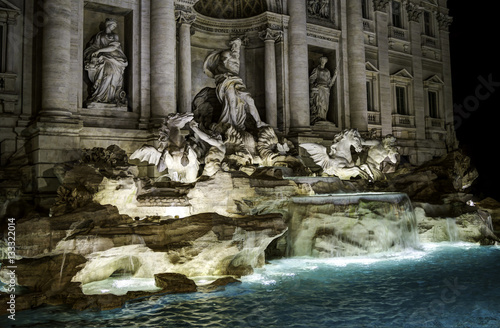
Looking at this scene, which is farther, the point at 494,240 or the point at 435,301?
the point at 494,240

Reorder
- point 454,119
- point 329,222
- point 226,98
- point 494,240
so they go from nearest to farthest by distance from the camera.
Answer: point 329,222 → point 494,240 → point 226,98 → point 454,119

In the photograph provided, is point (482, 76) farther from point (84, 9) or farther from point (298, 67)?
point (84, 9)

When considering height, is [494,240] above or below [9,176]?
below

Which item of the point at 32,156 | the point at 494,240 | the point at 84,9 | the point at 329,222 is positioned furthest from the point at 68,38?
the point at 494,240

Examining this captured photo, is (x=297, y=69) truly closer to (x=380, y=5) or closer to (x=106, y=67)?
(x=106, y=67)

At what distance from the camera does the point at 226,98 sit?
15.2m

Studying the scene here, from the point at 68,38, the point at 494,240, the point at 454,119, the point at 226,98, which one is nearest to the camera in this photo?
the point at 494,240

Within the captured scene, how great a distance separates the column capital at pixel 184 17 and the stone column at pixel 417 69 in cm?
1257

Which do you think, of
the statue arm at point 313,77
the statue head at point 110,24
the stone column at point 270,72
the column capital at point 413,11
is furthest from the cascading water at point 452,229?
the column capital at point 413,11

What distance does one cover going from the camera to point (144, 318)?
573cm

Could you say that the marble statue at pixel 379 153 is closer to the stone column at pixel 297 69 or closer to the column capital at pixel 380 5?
the stone column at pixel 297 69

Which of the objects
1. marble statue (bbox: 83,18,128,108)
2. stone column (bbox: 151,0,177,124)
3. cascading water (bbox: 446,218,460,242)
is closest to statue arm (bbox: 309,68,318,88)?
stone column (bbox: 151,0,177,124)

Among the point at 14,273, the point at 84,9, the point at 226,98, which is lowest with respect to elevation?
the point at 14,273

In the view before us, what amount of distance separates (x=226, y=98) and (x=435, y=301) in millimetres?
10385
